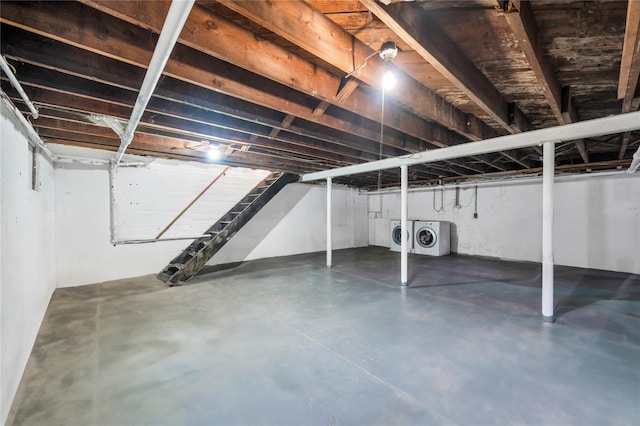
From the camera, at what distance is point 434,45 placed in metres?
1.54

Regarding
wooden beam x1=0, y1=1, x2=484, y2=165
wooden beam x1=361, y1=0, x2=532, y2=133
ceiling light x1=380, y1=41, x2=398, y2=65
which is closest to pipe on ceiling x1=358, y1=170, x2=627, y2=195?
wooden beam x1=0, y1=1, x2=484, y2=165

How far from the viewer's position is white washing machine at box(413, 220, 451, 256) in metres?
7.23

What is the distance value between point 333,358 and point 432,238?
5.88 m

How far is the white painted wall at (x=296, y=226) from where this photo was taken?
669 cm

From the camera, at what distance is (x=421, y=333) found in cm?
274

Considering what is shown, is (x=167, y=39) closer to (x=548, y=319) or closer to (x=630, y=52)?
(x=630, y=52)

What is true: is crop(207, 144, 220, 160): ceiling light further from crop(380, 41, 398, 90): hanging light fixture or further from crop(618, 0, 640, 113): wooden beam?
crop(618, 0, 640, 113): wooden beam

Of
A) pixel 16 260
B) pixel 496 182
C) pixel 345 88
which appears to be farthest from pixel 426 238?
pixel 16 260

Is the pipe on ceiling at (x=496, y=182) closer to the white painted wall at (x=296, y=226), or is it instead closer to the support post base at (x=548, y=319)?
the white painted wall at (x=296, y=226)

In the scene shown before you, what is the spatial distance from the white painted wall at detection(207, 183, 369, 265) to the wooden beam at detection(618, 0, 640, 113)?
6242mm

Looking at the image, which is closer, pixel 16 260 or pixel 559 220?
pixel 16 260

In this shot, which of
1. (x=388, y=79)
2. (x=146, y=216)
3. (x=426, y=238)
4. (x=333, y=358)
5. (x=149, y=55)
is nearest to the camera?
(x=149, y=55)

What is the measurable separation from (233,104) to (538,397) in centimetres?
316

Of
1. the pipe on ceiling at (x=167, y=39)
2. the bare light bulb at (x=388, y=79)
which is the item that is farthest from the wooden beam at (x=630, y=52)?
the pipe on ceiling at (x=167, y=39)
